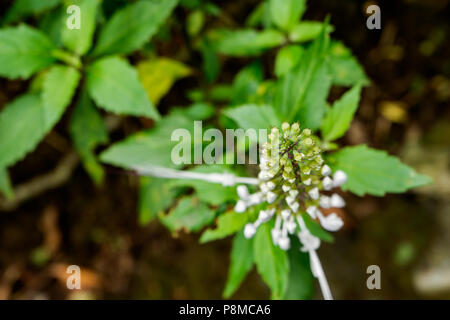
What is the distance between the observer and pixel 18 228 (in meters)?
3.97

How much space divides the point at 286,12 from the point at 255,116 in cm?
90

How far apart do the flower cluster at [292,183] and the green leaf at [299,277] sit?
39cm

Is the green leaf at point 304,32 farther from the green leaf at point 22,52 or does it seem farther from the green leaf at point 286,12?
the green leaf at point 22,52

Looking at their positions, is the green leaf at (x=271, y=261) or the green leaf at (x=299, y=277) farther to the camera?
the green leaf at (x=299, y=277)

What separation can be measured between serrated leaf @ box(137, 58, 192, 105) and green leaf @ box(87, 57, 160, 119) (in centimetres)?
92

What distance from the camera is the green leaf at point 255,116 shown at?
192 centimetres

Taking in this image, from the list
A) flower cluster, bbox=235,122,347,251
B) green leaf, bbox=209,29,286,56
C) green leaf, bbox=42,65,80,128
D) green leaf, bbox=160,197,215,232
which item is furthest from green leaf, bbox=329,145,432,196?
green leaf, bbox=42,65,80,128

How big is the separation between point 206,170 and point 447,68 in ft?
10.2

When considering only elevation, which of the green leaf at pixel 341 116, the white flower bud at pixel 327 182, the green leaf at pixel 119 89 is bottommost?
the white flower bud at pixel 327 182

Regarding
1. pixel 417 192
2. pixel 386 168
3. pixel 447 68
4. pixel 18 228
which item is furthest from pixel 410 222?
pixel 18 228

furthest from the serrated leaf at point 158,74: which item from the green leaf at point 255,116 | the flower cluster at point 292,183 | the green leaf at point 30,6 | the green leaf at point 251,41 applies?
the flower cluster at point 292,183

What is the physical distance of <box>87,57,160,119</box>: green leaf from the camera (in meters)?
2.14

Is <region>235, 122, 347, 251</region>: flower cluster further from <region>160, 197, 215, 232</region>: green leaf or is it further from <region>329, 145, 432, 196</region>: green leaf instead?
<region>160, 197, 215, 232</region>: green leaf
